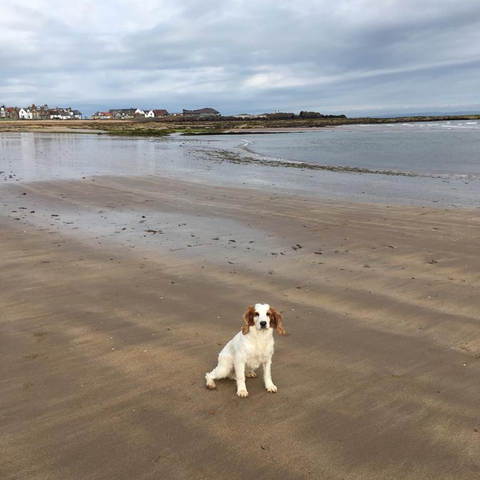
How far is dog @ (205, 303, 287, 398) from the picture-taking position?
187 inches

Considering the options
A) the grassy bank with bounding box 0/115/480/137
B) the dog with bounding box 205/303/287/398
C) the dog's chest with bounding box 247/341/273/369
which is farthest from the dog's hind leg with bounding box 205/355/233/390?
the grassy bank with bounding box 0/115/480/137

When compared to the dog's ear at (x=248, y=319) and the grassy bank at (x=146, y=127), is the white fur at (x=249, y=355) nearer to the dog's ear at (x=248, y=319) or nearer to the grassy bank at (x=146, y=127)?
the dog's ear at (x=248, y=319)

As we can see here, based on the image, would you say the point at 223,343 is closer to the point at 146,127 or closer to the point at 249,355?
the point at 249,355

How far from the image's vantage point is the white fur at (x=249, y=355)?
4758mm

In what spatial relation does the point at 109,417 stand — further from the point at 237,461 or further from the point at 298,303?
the point at 298,303

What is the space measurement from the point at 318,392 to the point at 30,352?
3.48 metres

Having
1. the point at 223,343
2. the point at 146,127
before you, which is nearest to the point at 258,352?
the point at 223,343

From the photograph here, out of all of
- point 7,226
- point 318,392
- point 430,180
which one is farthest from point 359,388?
point 430,180

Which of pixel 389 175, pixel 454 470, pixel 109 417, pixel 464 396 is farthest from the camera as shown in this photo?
pixel 389 175

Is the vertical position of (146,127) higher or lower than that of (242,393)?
higher

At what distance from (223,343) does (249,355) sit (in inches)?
51.5

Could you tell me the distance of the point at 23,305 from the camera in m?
7.14

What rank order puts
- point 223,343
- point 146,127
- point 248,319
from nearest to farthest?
point 248,319
point 223,343
point 146,127

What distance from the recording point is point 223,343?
6.12 meters
